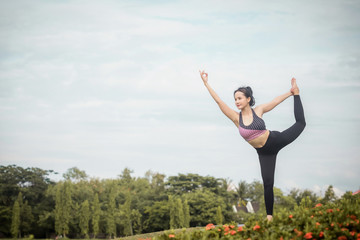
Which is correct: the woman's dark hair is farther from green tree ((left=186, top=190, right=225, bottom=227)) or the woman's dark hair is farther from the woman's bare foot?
green tree ((left=186, top=190, right=225, bottom=227))

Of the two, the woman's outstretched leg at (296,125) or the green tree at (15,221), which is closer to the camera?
the woman's outstretched leg at (296,125)

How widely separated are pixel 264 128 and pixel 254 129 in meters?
0.19

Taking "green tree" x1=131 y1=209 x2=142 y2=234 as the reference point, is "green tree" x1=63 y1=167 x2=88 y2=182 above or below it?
above

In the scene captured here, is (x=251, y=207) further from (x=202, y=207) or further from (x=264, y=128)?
(x=264, y=128)

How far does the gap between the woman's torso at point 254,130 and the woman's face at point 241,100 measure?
218 millimetres

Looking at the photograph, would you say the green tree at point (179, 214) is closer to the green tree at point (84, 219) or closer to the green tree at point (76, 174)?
the green tree at point (84, 219)

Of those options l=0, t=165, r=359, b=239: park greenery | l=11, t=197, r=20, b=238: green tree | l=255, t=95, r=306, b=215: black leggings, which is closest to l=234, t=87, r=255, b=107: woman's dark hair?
l=255, t=95, r=306, b=215: black leggings

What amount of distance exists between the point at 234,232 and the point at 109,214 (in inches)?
1236

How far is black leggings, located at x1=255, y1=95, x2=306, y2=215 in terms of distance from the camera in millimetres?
5836

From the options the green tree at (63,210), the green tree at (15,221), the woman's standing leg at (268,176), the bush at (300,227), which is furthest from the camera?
the green tree at (63,210)

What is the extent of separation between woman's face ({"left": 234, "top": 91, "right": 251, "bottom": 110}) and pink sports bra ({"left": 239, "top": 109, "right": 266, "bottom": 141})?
0.28 metres

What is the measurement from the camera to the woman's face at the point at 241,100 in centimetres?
613

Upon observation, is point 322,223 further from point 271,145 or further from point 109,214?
point 109,214

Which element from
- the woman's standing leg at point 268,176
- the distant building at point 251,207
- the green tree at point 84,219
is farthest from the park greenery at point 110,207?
the woman's standing leg at point 268,176
